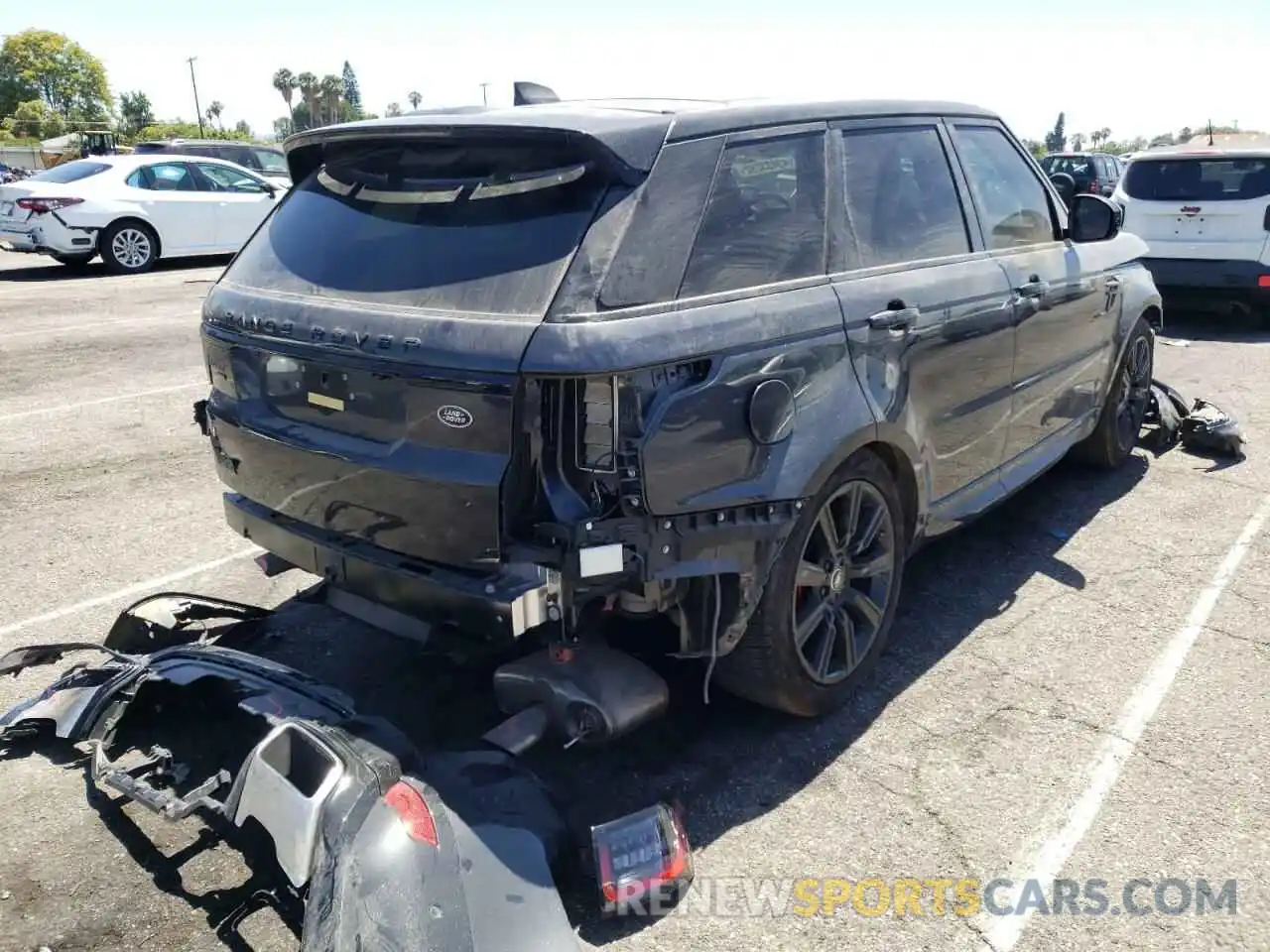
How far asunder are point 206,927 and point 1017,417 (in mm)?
3609

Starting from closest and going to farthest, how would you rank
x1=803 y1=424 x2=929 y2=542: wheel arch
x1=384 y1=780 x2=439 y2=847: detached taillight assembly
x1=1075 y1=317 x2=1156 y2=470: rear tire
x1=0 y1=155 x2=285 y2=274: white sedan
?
x1=384 y1=780 x2=439 y2=847: detached taillight assembly < x1=803 y1=424 x2=929 y2=542: wheel arch < x1=1075 y1=317 x2=1156 y2=470: rear tire < x1=0 y1=155 x2=285 y2=274: white sedan

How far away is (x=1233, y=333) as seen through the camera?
10930 millimetres

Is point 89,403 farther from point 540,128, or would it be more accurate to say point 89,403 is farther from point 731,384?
point 731,384

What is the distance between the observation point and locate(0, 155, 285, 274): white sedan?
558 inches

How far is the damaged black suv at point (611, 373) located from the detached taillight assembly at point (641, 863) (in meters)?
0.53

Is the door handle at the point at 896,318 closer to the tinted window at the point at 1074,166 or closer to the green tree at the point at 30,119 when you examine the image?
the tinted window at the point at 1074,166

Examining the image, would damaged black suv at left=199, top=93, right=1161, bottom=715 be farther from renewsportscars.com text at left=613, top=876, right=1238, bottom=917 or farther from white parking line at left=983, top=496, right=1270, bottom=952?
white parking line at left=983, top=496, right=1270, bottom=952

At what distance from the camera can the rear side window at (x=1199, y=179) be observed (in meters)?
10.4

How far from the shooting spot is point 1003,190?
14.7ft

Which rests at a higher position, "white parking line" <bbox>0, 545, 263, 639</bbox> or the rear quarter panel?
the rear quarter panel

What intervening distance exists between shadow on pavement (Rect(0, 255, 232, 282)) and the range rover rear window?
43.5ft

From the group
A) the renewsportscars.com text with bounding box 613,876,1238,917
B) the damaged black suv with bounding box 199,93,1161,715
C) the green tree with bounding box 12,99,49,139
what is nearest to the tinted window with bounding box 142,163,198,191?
the damaged black suv with bounding box 199,93,1161,715

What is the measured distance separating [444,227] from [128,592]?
2.54 metres

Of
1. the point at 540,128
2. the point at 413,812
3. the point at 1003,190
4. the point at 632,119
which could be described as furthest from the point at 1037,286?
the point at 413,812
